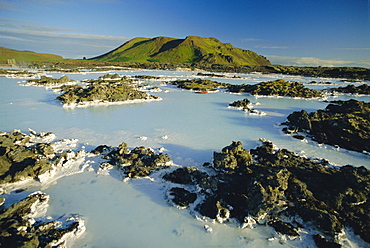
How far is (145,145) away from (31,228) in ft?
18.6

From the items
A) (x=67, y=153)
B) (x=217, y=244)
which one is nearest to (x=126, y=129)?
(x=67, y=153)

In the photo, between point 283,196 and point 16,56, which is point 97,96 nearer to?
point 283,196

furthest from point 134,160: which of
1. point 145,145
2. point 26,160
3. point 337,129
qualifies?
point 337,129

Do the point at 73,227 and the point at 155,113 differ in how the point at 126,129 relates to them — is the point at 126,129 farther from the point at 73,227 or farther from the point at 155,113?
the point at 73,227

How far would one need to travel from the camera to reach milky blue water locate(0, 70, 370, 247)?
5090 mm

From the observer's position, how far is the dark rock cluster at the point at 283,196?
5.33m

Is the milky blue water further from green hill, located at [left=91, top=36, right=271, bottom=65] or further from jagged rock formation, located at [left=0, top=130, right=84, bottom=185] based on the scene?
green hill, located at [left=91, top=36, right=271, bottom=65]

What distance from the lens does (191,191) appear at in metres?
6.78

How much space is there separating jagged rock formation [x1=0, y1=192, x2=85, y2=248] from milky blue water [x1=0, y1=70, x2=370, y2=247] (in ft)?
1.24

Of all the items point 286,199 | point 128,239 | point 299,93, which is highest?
point 299,93

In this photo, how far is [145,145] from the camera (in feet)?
33.3

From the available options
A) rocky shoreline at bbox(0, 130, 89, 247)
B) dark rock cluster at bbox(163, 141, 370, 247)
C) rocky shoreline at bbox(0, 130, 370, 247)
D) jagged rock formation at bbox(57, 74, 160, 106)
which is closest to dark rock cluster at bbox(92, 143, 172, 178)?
rocky shoreline at bbox(0, 130, 370, 247)

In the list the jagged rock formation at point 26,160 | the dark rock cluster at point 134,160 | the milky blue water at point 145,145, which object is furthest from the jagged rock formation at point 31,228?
the dark rock cluster at point 134,160

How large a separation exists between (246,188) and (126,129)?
8385mm
